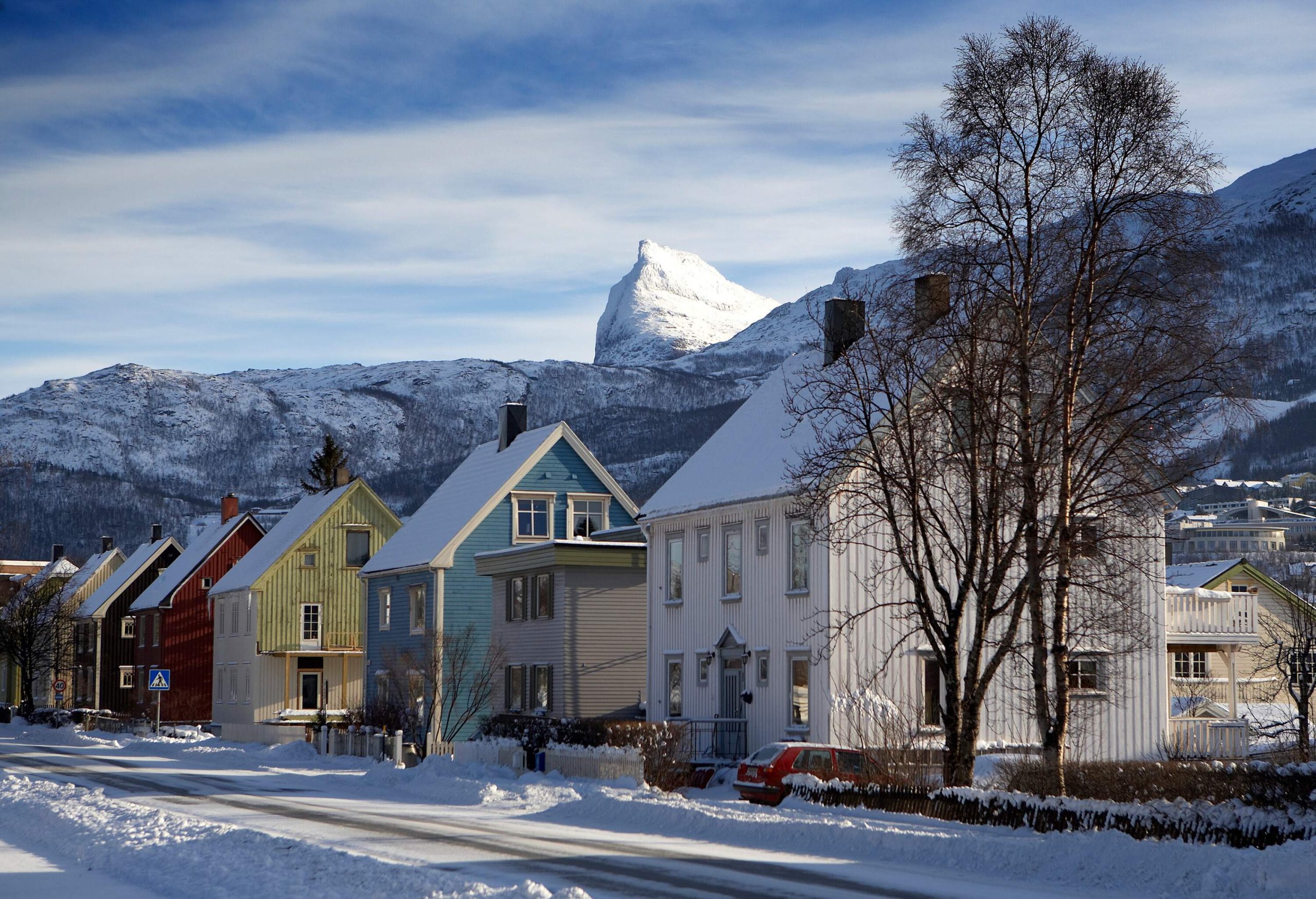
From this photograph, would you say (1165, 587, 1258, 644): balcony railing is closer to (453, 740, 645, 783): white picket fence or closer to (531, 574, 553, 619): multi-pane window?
(453, 740, 645, 783): white picket fence

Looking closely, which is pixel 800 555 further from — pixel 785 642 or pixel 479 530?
pixel 479 530

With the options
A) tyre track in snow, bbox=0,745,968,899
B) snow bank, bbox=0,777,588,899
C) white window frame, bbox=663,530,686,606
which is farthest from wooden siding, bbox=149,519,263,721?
snow bank, bbox=0,777,588,899

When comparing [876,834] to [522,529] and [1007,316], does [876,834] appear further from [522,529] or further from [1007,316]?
[522,529]

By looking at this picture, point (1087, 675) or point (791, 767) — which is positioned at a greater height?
point (1087, 675)

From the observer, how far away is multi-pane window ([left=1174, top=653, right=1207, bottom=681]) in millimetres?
56125

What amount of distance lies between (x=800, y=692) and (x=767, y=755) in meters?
6.38

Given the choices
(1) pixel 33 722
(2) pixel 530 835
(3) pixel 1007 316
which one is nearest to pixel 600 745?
(2) pixel 530 835

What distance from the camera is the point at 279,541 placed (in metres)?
68.4

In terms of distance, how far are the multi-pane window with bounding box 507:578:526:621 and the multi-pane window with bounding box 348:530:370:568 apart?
2088 cm

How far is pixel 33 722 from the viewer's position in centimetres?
8038

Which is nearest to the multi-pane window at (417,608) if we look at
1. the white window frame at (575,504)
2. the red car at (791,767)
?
the white window frame at (575,504)

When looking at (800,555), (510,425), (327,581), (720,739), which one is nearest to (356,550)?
(327,581)

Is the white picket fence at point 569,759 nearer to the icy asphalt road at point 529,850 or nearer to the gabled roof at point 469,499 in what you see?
the icy asphalt road at point 529,850

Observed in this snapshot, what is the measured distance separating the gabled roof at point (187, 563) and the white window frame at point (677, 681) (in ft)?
139
